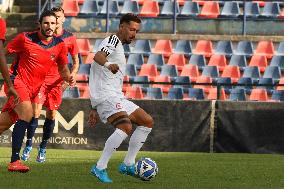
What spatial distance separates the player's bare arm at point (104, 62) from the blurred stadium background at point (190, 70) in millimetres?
7408

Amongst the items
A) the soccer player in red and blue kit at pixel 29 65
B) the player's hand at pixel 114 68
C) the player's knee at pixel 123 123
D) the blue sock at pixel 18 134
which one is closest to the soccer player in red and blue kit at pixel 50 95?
the soccer player in red and blue kit at pixel 29 65

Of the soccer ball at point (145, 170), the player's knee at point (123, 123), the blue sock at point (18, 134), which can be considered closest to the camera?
the player's knee at point (123, 123)

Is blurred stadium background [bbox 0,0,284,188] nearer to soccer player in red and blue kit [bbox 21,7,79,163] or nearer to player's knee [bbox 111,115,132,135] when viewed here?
soccer player in red and blue kit [bbox 21,7,79,163]

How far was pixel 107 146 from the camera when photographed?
10758mm

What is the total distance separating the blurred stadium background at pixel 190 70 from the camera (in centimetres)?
1778

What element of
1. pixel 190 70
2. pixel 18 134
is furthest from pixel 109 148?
pixel 190 70

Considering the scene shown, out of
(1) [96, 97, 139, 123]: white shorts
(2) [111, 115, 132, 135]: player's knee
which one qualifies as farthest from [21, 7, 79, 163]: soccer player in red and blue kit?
(2) [111, 115, 132, 135]: player's knee

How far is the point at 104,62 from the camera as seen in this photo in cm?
1040

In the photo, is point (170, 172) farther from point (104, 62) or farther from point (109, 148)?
point (104, 62)

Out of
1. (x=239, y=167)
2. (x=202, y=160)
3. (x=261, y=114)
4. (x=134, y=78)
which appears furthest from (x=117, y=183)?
(x=134, y=78)

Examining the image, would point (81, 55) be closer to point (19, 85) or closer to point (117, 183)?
point (19, 85)

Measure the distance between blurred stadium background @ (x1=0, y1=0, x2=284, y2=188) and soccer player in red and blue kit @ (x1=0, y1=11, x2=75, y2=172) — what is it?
5379 millimetres

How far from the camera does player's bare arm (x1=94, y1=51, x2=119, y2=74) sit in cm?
1016

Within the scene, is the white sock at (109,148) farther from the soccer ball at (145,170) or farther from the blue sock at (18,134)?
the blue sock at (18,134)
